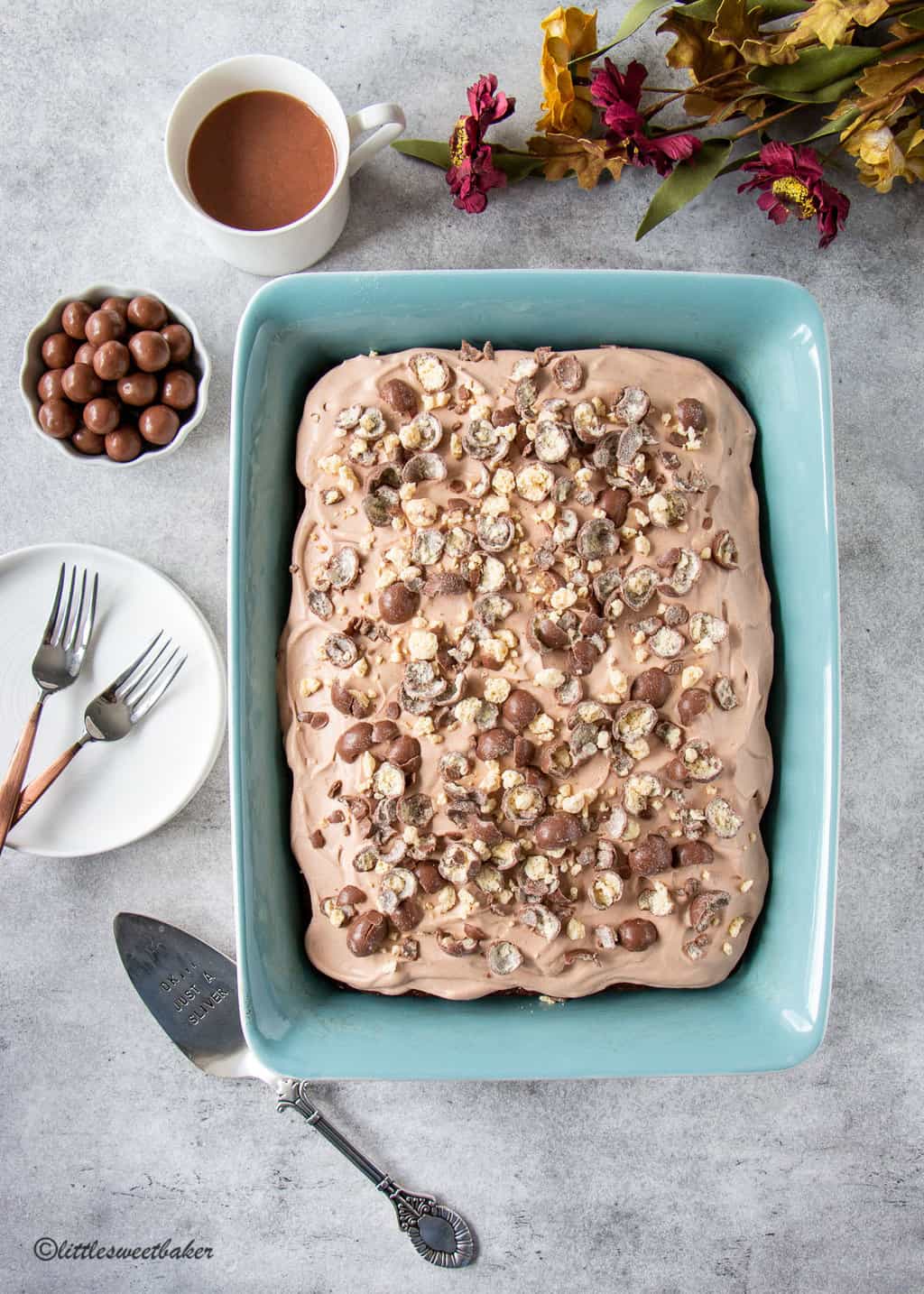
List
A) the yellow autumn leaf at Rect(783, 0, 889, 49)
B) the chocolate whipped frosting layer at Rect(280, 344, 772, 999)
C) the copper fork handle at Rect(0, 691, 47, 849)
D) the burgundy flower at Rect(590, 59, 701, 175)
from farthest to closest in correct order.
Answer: the copper fork handle at Rect(0, 691, 47, 849) < the burgundy flower at Rect(590, 59, 701, 175) < the chocolate whipped frosting layer at Rect(280, 344, 772, 999) < the yellow autumn leaf at Rect(783, 0, 889, 49)

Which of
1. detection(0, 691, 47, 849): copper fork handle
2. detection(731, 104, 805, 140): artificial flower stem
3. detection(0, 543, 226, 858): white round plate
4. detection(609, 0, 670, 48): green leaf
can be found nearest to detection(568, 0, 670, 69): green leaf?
detection(609, 0, 670, 48): green leaf

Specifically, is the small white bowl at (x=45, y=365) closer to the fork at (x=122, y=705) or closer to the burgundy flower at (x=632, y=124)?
the fork at (x=122, y=705)

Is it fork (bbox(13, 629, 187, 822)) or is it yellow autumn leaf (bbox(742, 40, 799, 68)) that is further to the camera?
fork (bbox(13, 629, 187, 822))

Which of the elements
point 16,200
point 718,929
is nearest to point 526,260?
point 16,200

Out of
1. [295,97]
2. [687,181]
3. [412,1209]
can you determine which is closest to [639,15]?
[687,181]

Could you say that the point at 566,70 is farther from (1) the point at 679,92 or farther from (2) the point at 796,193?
(2) the point at 796,193

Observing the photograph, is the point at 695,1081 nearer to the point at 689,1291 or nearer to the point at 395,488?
the point at 689,1291

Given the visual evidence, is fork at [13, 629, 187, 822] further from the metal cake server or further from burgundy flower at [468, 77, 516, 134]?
burgundy flower at [468, 77, 516, 134]
